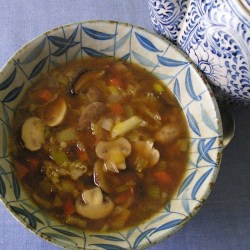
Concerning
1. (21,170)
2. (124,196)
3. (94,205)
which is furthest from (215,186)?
(21,170)

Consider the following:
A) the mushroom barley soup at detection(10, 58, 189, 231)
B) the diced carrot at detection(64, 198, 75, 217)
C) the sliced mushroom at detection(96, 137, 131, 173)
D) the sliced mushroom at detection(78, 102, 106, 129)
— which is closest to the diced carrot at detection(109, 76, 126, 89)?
the mushroom barley soup at detection(10, 58, 189, 231)

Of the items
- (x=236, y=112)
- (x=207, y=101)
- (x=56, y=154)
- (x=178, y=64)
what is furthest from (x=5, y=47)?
(x=236, y=112)

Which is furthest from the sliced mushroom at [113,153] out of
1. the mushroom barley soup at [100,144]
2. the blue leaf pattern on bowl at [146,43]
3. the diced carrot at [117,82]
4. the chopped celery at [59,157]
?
the blue leaf pattern on bowl at [146,43]

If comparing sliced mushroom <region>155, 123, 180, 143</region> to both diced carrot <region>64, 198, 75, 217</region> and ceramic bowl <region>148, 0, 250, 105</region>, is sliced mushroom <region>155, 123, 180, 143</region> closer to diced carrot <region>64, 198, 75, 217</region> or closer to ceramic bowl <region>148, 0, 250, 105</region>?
ceramic bowl <region>148, 0, 250, 105</region>

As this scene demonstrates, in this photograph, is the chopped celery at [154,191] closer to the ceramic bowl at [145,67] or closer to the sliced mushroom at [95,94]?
the ceramic bowl at [145,67]

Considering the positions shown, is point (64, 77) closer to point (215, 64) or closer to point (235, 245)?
point (215, 64)

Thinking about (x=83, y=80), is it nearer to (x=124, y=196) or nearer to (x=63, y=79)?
(x=63, y=79)
